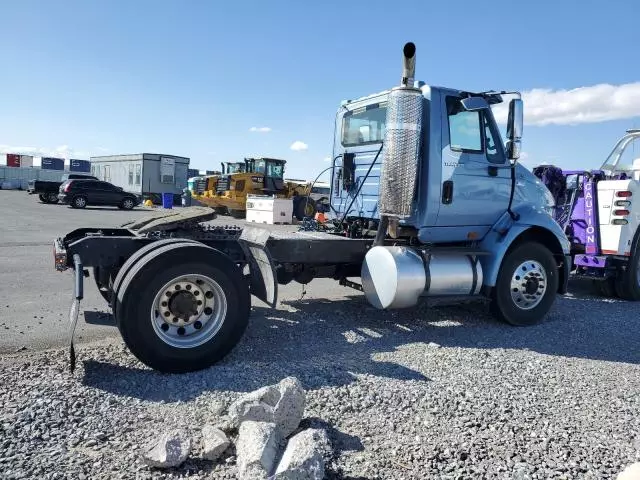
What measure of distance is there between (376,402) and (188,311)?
1903 mm

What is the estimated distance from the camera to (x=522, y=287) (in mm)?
6816

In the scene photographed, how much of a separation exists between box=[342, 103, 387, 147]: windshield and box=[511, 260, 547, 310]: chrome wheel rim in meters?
2.55

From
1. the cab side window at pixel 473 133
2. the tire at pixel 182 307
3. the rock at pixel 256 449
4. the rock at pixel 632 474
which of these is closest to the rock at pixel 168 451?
the rock at pixel 256 449

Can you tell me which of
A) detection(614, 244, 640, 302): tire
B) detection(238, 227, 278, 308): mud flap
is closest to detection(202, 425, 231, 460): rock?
detection(238, 227, 278, 308): mud flap

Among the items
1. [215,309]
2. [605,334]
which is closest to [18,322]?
[215,309]

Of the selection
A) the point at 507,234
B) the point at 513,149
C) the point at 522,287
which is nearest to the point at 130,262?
the point at 507,234

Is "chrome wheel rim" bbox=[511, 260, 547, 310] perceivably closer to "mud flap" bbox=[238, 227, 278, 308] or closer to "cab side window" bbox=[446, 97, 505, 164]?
"cab side window" bbox=[446, 97, 505, 164]

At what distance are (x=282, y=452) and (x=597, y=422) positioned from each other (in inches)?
97.9

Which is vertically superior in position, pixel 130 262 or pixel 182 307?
pixel 130 262

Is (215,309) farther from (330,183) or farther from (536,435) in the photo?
(330,183)

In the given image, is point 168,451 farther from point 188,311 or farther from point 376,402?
point 188,311

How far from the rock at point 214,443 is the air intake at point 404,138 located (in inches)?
142

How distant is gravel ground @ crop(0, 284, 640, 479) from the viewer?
3166mm

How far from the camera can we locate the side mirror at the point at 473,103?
6.16 m
